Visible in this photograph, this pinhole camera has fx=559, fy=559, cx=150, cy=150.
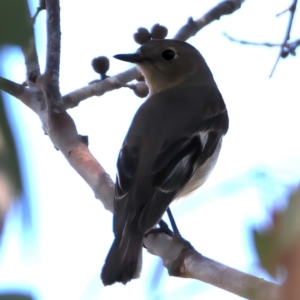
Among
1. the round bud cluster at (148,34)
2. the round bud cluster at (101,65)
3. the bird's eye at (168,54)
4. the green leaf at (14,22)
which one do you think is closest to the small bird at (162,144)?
the bird's eye at (168,54)

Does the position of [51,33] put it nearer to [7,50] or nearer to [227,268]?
[227,268]

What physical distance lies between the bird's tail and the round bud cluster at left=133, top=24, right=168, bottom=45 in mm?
1882

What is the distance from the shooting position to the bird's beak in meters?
4.25

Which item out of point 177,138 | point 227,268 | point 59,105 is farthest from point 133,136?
point 227,268

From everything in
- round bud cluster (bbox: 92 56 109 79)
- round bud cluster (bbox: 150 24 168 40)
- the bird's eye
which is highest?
round bud cluster (bbox: 150 24 168 40)

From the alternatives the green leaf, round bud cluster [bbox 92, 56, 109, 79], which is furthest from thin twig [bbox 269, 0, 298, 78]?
the green leaf

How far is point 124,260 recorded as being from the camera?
108 inches

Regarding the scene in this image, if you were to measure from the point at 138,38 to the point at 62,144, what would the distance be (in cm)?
127

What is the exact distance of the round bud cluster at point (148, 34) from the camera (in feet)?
14.0

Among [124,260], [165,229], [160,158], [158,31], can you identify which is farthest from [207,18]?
[124,260]

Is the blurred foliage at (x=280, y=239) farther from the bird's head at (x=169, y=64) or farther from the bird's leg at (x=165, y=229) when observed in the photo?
the bird's head at (x=169, y=64)

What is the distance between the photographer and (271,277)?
2.60ft

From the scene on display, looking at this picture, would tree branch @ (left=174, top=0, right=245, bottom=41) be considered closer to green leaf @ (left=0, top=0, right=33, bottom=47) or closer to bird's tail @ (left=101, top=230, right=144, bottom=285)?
bird's tail @ (left=101, top=230, right=144, bottom=285)

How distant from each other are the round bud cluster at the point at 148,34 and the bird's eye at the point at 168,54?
266 millimetres
